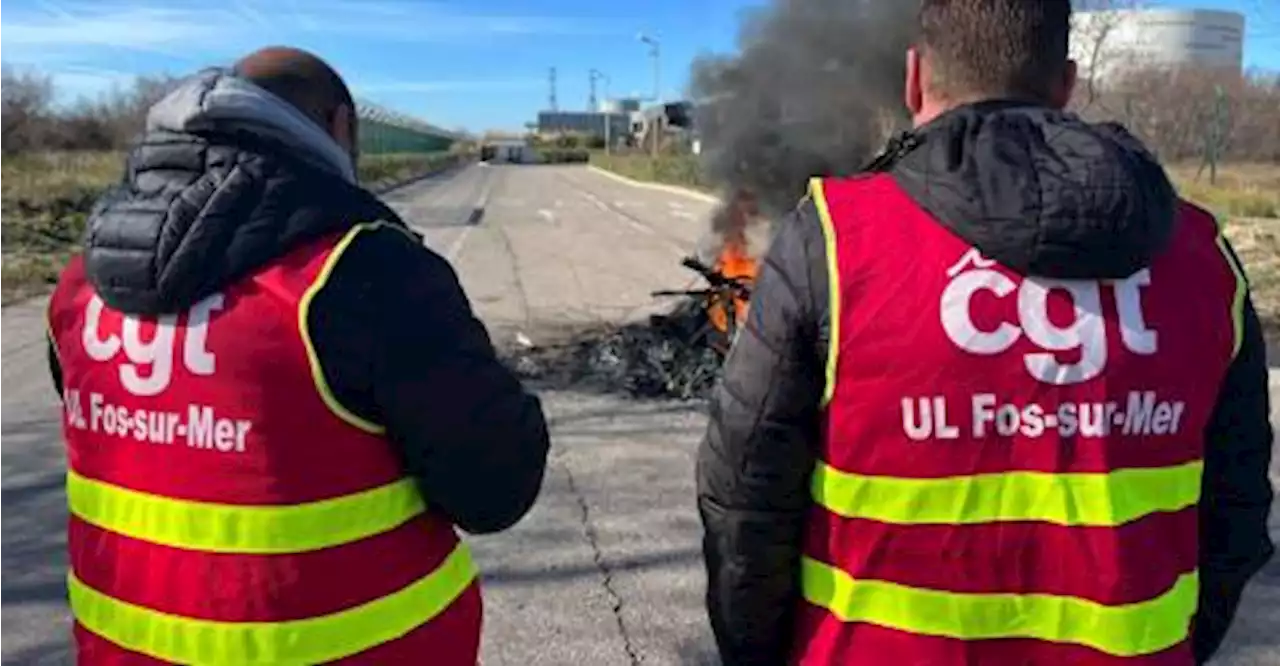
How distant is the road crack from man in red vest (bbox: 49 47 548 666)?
226 centimetres

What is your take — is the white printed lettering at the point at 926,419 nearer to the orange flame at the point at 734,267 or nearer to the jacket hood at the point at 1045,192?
the jacket hood at the point at 1045,192

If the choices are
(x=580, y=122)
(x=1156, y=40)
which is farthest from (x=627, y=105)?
(x=1156, y=40)

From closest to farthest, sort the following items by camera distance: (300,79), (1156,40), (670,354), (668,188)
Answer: (300,79) < (670,354) < (1156,40) < (668,188)

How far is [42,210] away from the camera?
2258cm

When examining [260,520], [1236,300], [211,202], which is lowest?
[260,520]

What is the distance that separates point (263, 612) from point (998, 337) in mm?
1130

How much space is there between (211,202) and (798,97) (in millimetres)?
8871

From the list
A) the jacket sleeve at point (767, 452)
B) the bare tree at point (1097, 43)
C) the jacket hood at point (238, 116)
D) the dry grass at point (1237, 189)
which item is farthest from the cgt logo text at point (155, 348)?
the bare tree at point (1097, 43)

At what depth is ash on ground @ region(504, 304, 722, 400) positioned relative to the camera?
8.12m

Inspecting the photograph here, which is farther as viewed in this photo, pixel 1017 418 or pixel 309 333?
pixel 309 333

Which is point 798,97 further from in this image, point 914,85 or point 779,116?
point 914,85

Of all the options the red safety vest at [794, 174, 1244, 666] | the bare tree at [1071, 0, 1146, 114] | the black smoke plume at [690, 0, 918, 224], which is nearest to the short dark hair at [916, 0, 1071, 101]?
the red safety vest at [794, 174, 1244, 666]

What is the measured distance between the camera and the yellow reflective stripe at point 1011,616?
5.52 ft

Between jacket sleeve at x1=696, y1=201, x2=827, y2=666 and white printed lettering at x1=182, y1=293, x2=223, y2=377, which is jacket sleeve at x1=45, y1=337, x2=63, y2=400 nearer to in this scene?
white printed lettering at x1=182, y1=293, x2=223, y2=377
